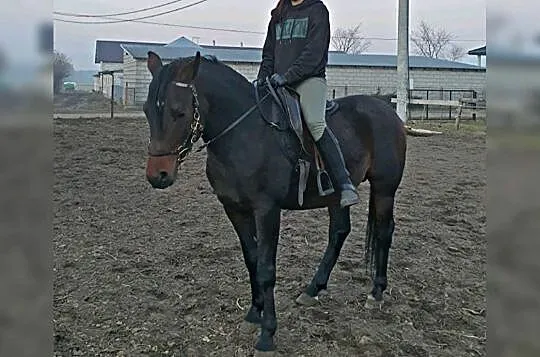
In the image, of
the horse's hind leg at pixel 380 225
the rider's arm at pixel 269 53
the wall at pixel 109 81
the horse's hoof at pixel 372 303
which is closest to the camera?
the rider's arm at pixel 269 53

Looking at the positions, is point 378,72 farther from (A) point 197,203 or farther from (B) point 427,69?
(A) point 197,203

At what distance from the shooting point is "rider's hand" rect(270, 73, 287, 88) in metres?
2.95

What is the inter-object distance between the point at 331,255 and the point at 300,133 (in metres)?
1.11

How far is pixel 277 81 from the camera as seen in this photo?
2.96 meters

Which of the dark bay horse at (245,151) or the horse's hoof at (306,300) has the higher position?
the dark bay horse at (245,151)

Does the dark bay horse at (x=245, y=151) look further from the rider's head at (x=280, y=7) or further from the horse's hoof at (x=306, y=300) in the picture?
the rider's head at (x=280, y=7)

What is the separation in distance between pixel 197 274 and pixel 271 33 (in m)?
1.79

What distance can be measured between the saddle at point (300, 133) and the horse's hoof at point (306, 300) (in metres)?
0.73

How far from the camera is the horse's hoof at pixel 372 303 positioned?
342 cm

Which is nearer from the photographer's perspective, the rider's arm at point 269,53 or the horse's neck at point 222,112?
the horse's neck at point 222,112

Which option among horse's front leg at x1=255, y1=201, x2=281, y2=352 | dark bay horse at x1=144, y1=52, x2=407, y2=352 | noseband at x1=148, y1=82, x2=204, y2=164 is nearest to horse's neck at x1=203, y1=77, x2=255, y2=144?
dark bay horse at x1=144, y1=52, x2=407, y2=352

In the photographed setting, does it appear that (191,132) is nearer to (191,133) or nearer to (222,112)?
(191,133)

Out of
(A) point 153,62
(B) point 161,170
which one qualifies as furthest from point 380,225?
(A) point 153,62

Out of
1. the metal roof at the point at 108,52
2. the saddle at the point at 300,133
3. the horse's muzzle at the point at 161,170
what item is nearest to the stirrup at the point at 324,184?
the saddle at the point at 300,133
